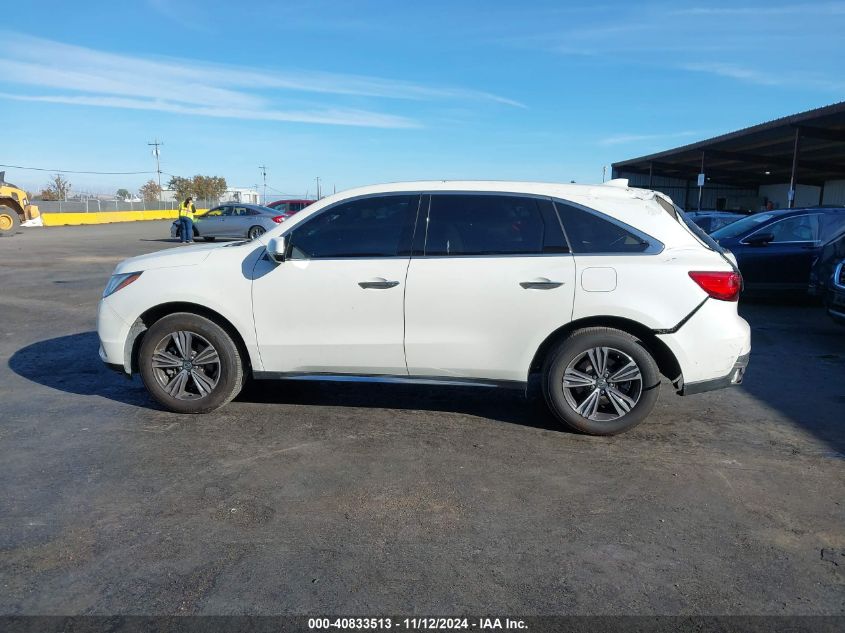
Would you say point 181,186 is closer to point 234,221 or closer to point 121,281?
point 234,221

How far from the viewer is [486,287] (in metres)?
4.57

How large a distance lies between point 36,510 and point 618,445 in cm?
359

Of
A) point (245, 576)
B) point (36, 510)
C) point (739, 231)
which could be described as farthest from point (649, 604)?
point (739, 231)

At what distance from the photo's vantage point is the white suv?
4.50 m

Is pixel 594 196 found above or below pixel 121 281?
above

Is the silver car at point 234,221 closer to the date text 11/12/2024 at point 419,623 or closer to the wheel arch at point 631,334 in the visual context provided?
the wheel arch at point 631,334

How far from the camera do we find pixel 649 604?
8.93ft

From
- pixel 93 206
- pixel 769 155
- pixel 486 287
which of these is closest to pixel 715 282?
pixel 486 287

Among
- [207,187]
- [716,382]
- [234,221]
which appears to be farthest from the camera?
[207,187]

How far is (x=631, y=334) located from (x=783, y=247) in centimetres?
756

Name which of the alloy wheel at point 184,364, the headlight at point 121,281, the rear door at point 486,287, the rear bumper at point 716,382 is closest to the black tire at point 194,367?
the alloy wheel at point 184,364

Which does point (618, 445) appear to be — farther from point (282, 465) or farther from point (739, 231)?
point (739, 231)

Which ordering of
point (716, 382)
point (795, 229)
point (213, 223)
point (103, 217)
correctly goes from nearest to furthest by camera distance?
point (716, 382), point (795, 229), point (213, 223), point (103, 217)

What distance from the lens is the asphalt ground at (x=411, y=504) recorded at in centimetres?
279
